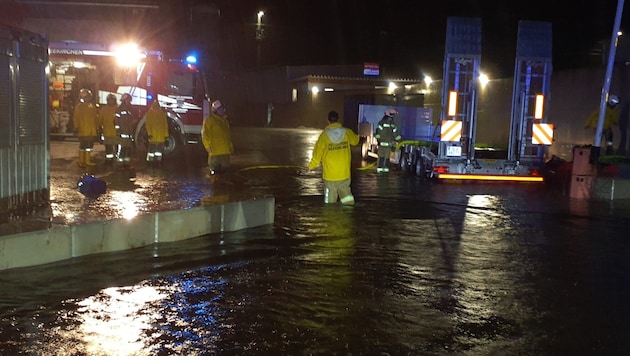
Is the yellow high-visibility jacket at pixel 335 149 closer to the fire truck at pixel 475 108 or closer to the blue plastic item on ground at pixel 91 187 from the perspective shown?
the blue plastic item on ground at pixel 91 187

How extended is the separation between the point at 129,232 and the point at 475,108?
9360 mm

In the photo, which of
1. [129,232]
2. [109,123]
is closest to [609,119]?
[109,123]

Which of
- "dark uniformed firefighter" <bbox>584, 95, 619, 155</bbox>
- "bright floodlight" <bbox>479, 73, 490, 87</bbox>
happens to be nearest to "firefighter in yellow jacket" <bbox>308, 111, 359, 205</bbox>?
"dark uniformed firefighter" <bbox>584, 95, 619, 155</bbox>

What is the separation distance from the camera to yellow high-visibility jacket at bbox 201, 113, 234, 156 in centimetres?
1307

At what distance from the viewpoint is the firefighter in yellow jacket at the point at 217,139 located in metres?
13.1

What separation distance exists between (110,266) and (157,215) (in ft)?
4.17

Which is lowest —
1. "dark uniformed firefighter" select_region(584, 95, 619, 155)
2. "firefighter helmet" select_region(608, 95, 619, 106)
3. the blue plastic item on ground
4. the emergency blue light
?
the blue plastic item on ground

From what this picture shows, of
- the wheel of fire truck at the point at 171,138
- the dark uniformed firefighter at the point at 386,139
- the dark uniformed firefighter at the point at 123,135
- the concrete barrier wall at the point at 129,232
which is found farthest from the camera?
the wheel of fire truck at the point at 171,138

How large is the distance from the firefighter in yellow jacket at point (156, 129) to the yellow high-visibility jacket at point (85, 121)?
4.24 feet

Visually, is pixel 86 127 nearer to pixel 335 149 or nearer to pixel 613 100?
pixel 335 149

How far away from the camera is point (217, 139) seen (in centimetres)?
1324

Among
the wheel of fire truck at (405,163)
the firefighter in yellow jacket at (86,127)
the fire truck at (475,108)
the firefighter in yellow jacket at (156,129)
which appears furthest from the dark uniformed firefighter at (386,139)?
the firefighter in yellow jacket at (86,127)

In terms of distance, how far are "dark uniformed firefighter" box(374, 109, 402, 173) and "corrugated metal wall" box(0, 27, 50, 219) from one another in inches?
382

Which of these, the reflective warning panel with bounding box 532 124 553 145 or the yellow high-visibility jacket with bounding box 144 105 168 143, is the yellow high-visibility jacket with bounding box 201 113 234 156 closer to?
the yellow high-visibility jacket with bounding box 144 105 168 143
